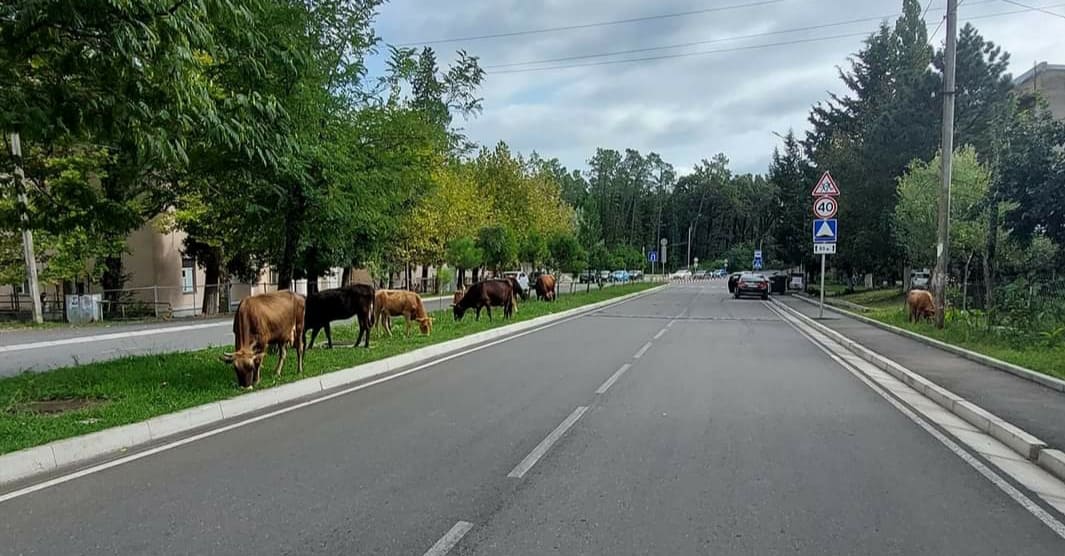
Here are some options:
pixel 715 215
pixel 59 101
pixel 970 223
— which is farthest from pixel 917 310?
pixel 715 215

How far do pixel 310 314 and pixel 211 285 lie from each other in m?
21.0

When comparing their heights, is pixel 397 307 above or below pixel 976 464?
above

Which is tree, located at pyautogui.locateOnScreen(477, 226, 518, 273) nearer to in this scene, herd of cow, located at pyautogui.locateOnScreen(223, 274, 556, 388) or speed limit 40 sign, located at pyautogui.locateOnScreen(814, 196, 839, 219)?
herd of cow, located at pyautogui.locateOnScreen(223, 274, 556, 388)

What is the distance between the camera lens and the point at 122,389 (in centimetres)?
917

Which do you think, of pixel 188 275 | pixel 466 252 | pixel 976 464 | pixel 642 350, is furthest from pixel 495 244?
pixel 976 464

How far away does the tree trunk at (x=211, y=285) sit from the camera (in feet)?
102

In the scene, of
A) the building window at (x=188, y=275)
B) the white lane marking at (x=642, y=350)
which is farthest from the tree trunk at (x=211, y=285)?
the white lane marking at (x=642, y=350)

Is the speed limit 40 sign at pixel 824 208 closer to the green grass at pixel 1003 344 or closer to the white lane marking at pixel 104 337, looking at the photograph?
the green grass at pixel 1003 344

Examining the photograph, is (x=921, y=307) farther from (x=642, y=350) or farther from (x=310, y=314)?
(x=310, y=314)

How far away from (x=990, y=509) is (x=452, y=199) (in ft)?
112

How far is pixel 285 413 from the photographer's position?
27.7ft

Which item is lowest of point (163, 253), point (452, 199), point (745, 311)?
point (745, 311)

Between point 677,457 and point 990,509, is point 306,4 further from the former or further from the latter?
point 990,509

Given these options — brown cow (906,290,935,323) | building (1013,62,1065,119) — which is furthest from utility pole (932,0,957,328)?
building (1013,62,1065,119)
